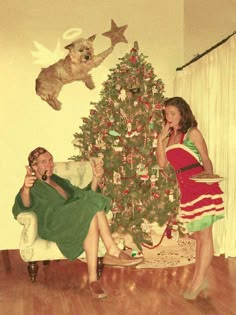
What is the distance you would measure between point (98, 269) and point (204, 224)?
4.41 feet

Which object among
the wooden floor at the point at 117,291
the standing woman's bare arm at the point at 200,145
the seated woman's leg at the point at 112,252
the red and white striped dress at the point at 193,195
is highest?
the standing woman's bare arm at the point at 200,145

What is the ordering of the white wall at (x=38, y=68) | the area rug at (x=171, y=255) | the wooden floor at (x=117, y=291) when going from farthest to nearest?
the white wall at (x=38, y=68) → the area rug at (x=171, y=255) → the wooden floor at (x=117, y=291)

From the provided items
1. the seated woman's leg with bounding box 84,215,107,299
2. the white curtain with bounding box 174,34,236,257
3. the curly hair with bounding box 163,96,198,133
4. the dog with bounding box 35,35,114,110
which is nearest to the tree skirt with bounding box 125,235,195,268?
the white curtain with bounding box 174,34,236,257

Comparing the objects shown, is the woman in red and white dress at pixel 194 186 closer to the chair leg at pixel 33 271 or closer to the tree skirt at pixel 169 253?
the tree skirt at pixel 169 253

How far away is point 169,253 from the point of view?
527 centimetres

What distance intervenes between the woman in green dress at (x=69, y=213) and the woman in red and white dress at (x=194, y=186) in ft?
2.01

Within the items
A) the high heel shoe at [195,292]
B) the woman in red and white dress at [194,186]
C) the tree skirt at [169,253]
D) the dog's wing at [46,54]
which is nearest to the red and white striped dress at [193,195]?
the woman in red and white dress at [194,186]

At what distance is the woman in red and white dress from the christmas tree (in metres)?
1.89

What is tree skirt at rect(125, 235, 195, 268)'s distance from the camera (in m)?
4.80

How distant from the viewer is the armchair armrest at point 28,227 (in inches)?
163

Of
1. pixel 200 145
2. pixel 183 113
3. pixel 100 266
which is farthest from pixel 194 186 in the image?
pixel 100 266

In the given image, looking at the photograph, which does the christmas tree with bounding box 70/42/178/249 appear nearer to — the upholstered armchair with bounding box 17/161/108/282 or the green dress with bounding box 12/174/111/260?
the green dress with bounding box 12/174/111/260

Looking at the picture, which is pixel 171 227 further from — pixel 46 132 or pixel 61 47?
pixel 61 47

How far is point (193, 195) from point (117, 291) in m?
1.08
